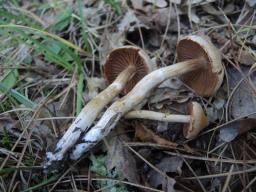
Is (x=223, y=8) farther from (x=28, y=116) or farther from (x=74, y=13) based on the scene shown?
(x=28, y=116)

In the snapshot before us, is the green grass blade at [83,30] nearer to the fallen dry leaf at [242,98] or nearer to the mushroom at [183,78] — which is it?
the mushroom at [183,78]

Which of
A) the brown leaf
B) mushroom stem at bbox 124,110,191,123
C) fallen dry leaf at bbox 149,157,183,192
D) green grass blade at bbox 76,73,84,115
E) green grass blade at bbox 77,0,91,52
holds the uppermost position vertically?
green grass blade at bbox 77,0,91,52

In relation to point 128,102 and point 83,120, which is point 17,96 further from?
point 128,102

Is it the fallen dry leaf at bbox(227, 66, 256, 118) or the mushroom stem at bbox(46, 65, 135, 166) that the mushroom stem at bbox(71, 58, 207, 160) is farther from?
the fallen dry leaf at bbox(227, 66, 256, 118)

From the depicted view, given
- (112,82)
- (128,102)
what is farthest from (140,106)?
(112,82)

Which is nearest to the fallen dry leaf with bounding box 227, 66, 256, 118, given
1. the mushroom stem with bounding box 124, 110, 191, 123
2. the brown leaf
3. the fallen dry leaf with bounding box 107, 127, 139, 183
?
the mushroom stem with bounding box 124, 110, 191, 123

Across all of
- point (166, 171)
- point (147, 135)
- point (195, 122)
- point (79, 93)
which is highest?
point (79, 93)
